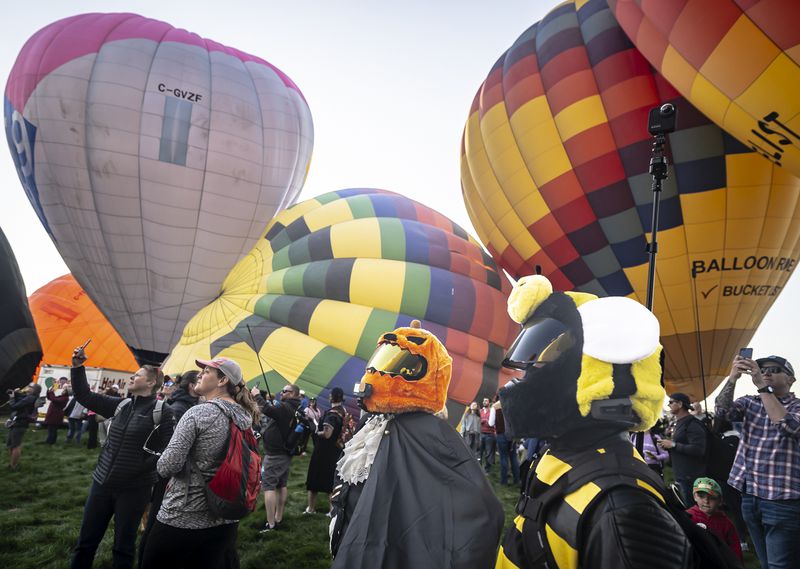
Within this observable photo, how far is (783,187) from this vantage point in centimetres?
741

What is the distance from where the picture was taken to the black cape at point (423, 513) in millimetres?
1876

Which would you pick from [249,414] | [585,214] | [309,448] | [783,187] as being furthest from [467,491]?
[309,448]

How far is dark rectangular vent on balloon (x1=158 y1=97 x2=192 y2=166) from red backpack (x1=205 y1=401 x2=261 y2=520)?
9.54 m

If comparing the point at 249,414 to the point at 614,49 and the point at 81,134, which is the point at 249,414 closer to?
the point at 614,49

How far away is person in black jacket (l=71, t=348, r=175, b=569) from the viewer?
2939 millimetres

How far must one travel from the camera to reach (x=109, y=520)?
293 cm

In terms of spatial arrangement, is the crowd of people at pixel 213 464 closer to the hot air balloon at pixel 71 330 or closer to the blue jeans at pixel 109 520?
the blue jeans at pixel 109 520

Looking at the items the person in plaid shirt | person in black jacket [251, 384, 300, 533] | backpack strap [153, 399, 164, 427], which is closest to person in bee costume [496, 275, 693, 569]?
the person in plaid shirt

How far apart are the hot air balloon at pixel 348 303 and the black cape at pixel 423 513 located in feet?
23.2

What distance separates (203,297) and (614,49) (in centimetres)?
910

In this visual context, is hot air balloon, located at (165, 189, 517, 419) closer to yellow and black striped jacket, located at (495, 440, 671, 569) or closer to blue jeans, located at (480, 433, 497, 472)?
blue jeans, located at (480, 433, 497, 472)

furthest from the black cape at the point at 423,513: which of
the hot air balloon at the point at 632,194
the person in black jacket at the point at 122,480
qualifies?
the hot air balloon at the point at 632,194

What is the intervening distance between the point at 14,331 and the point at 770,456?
6.76 m

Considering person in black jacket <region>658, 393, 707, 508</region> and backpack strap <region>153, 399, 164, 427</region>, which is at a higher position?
backpack strap <region>153, 399, 164, 427</region>
